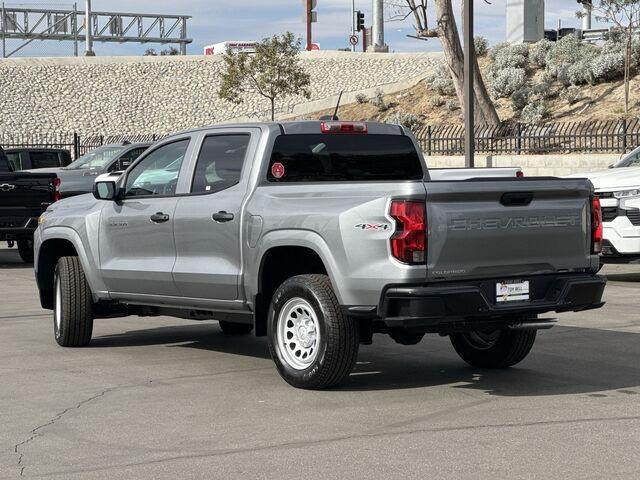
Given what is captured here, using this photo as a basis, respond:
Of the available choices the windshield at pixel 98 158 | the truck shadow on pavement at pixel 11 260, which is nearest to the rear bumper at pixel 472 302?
the truck shadow on pavement at pixel 11 260

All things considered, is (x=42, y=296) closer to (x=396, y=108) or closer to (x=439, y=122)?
(x=439, y=122)

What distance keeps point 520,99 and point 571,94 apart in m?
2.14

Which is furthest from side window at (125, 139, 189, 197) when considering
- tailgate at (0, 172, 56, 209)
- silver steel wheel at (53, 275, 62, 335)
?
tailgate at (0, 172, 56, 209)

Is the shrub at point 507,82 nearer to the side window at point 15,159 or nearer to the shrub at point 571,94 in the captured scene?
the shrub at point 571,94

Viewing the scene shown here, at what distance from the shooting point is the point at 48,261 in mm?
11773

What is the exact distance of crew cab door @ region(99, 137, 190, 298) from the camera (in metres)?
10.1

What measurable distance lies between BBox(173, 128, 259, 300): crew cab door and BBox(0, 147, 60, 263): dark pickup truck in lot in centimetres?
1045

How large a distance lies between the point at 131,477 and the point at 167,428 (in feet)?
3.90

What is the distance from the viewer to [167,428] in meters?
7.53

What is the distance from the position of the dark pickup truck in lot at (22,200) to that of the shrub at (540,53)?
3292cm

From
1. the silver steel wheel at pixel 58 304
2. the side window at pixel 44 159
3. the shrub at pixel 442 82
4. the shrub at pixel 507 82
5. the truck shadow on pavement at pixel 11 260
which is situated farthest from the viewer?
the shrub at pixel 442 82

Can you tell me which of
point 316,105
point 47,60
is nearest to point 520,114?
point 316,105

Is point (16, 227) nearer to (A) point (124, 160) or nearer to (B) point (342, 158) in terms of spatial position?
(A) point (124, 160)

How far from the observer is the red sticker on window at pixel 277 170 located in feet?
31.1
